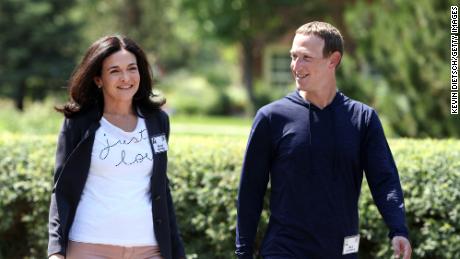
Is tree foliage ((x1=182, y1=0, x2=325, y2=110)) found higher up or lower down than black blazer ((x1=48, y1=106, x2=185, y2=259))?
higher up

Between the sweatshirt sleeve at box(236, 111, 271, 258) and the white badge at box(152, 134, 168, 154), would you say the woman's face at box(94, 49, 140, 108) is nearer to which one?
the white badge at box(152, 134, 168, 154)

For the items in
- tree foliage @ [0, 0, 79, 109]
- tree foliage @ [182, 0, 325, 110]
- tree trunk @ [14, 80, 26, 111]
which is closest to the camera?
tree foliage @ [0, 0, 79, 109]

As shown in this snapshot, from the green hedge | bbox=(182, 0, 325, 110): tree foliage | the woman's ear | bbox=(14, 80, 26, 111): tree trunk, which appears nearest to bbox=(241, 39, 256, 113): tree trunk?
bbox=(182, 0, 325, 110): tree foliage

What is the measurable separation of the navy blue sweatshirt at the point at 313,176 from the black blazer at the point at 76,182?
380 mm

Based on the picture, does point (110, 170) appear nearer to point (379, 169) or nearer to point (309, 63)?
point (309, 63)

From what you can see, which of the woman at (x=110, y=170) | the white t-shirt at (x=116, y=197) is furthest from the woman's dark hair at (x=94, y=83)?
the white t-shirt at (x=116, y=197)

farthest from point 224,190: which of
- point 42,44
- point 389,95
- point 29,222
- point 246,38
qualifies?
point 246,38

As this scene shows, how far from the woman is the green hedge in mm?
1399

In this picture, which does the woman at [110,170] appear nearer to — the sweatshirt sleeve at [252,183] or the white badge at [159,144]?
the white badge at [159,144]

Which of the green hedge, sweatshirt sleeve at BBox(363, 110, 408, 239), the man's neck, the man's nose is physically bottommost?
the green hedge

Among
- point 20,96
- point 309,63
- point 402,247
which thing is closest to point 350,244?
point 402,247

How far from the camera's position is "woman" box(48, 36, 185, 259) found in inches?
142

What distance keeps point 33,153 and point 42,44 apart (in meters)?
20.4

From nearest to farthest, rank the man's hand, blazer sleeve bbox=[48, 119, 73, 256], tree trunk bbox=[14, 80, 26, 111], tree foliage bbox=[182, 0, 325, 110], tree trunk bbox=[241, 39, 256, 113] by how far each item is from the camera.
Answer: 1. the man's hand
2. blazer sleeve bbox=[48, 119, 73, 256]
3. tree trunk bbox=[14, 80, 26, 111]
4. tree foliage bbox=[182, 0, 325, 110]
5. tree trunk bbox=[241, 39, 256, 113]
